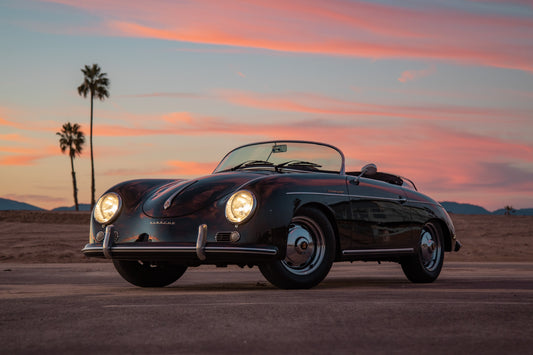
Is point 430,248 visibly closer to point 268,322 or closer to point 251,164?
point 251,164

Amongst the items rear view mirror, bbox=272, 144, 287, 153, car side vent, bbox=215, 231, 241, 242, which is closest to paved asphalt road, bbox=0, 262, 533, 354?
car side vent, bbox=215, 231, 241, 242

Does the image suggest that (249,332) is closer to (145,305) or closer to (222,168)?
(145,305)

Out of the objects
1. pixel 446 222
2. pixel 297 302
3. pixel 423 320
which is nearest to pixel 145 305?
pixel 297 302

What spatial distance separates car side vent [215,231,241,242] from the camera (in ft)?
22.6

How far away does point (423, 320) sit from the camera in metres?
4.85

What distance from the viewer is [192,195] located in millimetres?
7309

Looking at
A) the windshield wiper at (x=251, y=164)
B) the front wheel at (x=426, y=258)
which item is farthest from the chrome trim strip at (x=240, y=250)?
the front wheel at (x=426, y=258)

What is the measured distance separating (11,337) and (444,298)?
11.2 feet

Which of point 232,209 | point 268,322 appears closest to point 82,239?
point 232,209

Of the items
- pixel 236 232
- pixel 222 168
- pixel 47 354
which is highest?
pixel 222 168

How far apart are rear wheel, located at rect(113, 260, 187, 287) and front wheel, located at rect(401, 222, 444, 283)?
275cm

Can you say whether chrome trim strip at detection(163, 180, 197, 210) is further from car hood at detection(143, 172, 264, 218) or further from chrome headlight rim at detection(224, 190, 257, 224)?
chrome headlight rim at detection(224, 190, 257, 224)

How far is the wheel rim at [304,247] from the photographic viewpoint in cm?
715

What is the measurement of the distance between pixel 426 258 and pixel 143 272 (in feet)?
11.3
